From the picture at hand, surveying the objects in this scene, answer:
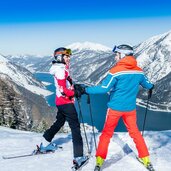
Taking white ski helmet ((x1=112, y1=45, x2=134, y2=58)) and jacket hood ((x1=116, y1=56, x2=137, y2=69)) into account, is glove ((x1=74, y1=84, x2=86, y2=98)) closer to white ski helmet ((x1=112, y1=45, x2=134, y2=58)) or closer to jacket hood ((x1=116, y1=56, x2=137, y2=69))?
jacket hood ((x1=116, y1=56, x2=137, y2=69))

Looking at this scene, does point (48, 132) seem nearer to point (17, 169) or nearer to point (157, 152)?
point (17, 169)

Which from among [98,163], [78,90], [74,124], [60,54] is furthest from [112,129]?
[60,54]

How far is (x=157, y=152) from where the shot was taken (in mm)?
10570

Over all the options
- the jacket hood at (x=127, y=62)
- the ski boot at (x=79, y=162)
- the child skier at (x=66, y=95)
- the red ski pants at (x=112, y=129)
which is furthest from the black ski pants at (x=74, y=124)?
the jacket hood at (x=127, y=62)

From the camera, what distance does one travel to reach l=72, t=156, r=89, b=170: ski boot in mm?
8661

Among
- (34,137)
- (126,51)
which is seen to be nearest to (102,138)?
(126,51)

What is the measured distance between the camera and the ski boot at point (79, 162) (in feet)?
28.4

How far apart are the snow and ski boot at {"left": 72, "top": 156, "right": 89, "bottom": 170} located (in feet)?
0.38

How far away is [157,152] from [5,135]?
6307 millimetres

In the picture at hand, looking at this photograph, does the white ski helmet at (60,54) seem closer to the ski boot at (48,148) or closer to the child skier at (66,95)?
the child skier at (66,95)

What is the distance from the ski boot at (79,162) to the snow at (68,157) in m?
0.11

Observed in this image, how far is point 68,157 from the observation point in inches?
392

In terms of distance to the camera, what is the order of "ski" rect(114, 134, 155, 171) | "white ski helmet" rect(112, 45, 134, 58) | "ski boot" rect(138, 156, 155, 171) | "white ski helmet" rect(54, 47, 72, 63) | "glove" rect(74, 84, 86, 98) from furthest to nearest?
"ski" rect(114, 134, 155, 171) < "white ski helmet" rect(54, 47, 72, 63) < "glove" rect(74, 84, 86, 98) < "ski boot" rect(138, 156, 155, 171) < "white ski helmet" rect(112, 45, 134, 58)

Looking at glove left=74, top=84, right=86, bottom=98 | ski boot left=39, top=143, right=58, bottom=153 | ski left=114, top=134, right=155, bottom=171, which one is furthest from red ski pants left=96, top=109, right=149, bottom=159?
ski boot left=39, top=143, right=58, bottom=153
